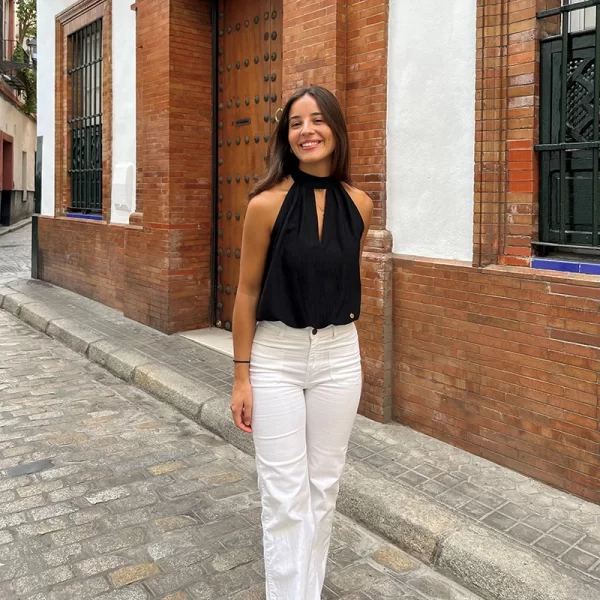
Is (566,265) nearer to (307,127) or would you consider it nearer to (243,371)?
(307,127)

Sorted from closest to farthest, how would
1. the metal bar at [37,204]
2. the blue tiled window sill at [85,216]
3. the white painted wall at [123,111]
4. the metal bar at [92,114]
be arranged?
1. the white painted wall at [123,111]
2. the blue tiled window sill at [85,216]
3. the metal bar at [92,114]
4. the metal bar at [37,204]

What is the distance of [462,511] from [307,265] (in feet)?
6.07

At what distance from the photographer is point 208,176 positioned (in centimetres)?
770

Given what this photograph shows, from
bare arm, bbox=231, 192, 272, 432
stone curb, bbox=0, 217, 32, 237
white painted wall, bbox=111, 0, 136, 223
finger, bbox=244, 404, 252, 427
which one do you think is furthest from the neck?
stone curb, bbox=0, 217, 32, 237

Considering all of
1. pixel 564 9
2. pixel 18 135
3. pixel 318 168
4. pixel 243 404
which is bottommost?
pixel 243 404

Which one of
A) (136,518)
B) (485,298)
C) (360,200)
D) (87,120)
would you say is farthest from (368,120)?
(87,120)

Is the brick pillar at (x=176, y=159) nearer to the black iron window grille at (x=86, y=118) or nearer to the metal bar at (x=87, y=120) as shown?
the black iron window grille at (x=86, y=118)

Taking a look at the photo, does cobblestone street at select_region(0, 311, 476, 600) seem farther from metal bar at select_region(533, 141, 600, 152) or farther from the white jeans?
metal bar at select_region(533, 141, 600, 152)

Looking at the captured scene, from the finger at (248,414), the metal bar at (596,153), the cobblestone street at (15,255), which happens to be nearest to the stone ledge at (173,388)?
the finger at (248,414)

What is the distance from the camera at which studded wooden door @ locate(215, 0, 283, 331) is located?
669 cm

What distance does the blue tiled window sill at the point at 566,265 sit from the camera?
367cm

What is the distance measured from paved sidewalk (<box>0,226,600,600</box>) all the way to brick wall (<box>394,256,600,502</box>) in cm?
15

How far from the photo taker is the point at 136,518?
12.1 ft

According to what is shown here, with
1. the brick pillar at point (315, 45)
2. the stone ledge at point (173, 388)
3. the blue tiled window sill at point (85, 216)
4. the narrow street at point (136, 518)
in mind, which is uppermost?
the brick pillar at point (315, 45)
